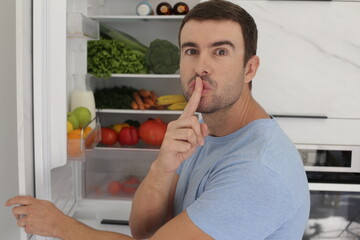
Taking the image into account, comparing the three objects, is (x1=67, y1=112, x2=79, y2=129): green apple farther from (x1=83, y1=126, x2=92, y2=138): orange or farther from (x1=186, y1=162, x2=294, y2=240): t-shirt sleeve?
(x1=186, y1=162, x2=294, y2=240): t-shirt sleeve

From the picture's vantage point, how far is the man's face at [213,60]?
92cm

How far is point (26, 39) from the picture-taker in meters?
0.91

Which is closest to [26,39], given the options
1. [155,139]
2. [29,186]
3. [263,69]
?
[29,186]

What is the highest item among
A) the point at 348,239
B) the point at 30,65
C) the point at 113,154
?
the point at 30,65

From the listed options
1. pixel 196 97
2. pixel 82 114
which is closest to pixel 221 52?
pixel 196 97

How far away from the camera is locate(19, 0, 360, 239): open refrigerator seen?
991mm

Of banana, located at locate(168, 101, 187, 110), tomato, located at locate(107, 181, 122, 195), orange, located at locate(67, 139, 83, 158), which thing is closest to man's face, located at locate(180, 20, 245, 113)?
orange, located at locate(67, 139, 83, 158)

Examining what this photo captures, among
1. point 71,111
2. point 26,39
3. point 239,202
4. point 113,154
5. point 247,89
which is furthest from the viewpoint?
point 113,154

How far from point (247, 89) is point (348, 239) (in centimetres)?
118

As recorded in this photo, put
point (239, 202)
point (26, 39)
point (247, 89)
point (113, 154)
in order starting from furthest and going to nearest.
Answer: point (113, 154) → point (247, 89) → point (26, 39) → point (239, 202)

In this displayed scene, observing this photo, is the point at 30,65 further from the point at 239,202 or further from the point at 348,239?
the point at 348,239

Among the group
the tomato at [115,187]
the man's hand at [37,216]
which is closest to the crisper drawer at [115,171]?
the tomato at [115,187]

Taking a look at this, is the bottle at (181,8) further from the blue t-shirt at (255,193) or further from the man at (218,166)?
the blue t-shirt at (255,193)

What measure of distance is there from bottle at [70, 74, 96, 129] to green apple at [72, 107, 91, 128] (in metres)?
0.07
